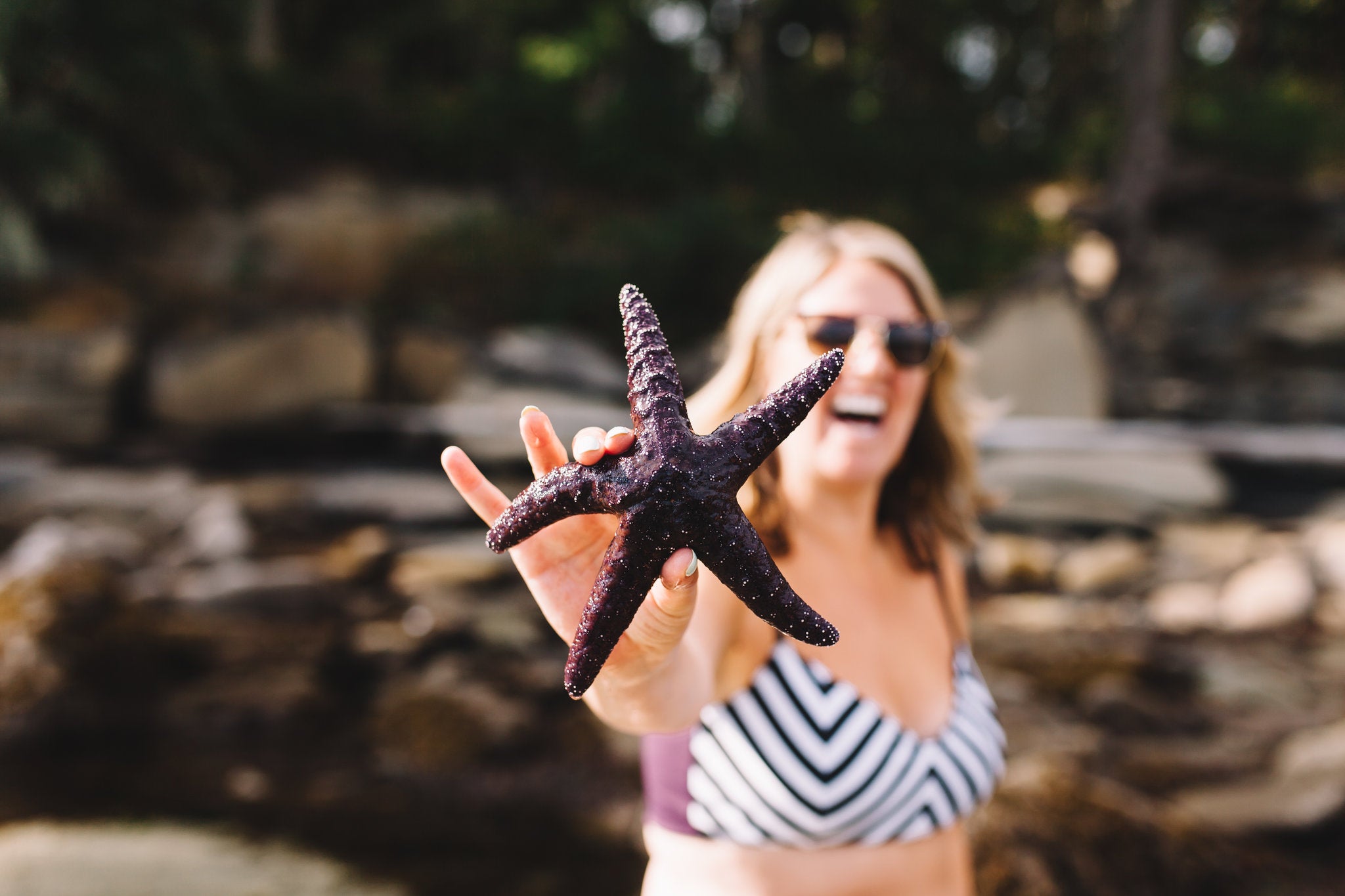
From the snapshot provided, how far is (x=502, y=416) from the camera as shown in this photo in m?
10.0

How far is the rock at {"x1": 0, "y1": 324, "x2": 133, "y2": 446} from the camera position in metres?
10.5

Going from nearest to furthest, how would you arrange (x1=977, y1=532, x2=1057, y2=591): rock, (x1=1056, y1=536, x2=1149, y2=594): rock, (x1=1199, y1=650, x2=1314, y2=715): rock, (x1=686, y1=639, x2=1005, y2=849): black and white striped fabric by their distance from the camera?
(x1=686, y1=639, x2=1005, y2=849): black and white striped fabric < (x1=1199, y1=650, x2=1314, y2=715): rock < (x1=1056, y1=536, x2=1149, y2=594): rock < (x1=977, y1=532, x2=1057, y2=591): rock

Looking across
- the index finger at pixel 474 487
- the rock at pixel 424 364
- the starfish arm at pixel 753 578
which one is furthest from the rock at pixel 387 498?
the starfish arm at pixel 753 578

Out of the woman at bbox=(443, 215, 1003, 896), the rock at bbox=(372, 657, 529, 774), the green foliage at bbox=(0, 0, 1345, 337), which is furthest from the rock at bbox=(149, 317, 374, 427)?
the woman at bbox=(443, 215, 1003, 896)

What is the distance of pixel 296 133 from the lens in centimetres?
1630

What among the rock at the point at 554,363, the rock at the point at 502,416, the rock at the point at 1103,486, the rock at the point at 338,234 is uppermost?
the rock at the point at 338,234

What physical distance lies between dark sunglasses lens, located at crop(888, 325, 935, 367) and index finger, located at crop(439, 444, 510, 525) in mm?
1054

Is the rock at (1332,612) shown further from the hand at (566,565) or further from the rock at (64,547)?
the rock at (64,547)

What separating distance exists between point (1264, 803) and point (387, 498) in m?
Result: 7.55

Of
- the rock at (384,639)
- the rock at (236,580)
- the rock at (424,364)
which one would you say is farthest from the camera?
the rock at (424,364)

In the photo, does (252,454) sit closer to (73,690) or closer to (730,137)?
(73,690)

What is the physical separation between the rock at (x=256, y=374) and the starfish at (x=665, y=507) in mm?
11185

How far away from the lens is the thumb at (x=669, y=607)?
4.15 feet

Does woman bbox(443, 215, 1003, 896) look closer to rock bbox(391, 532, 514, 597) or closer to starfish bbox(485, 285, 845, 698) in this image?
starfish bbox(485, 285, 845, 698)
